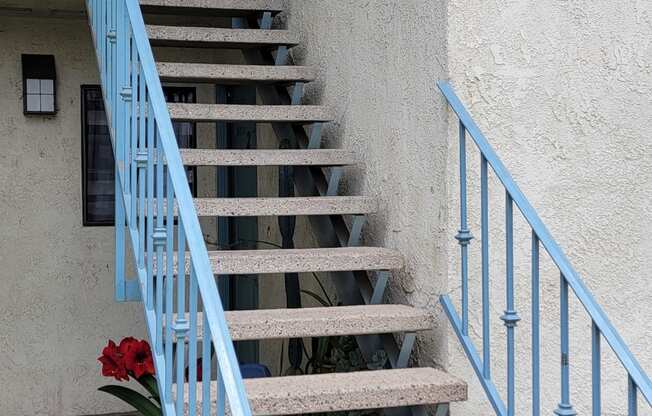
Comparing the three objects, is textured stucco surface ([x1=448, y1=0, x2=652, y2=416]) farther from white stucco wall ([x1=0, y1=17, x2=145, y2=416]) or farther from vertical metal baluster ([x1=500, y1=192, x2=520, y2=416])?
white stucco wall ([x1=0, y1=17, x2=145, y2=416])

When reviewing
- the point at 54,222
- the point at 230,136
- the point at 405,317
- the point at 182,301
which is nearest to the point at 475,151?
the point at 405,317

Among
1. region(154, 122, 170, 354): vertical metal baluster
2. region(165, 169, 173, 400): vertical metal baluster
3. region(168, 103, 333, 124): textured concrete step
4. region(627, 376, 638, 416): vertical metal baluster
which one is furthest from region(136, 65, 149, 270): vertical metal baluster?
region(627, 376, 638, 416): vertical metal baluster

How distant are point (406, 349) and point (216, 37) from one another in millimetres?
1816

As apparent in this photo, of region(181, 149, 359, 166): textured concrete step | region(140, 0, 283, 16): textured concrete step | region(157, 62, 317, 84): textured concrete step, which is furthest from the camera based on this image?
region(140, 0, 283, 16): textured concrete step

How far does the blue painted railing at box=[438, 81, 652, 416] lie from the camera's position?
7.48 feet

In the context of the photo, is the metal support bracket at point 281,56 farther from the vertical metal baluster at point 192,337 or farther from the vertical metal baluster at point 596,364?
the vertical metal baluster at point 596,364

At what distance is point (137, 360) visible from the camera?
11.9 ft

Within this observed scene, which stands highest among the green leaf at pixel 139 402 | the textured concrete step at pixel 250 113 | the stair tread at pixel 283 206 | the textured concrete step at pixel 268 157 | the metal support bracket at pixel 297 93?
the metal support bracket at pixel 297 93

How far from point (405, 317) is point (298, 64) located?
1.84 metres

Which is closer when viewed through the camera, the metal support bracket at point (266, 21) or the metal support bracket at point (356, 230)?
the metal support bracket at point (356, 230)

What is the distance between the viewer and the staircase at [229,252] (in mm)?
2268

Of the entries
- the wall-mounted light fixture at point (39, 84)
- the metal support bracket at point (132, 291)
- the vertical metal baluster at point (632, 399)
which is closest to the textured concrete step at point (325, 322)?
the metal support bracket at point (132, 291)

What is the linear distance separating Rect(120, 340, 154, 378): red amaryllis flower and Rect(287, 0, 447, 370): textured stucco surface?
97cm

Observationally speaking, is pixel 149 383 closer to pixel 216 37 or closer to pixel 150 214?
pixel 150 214
